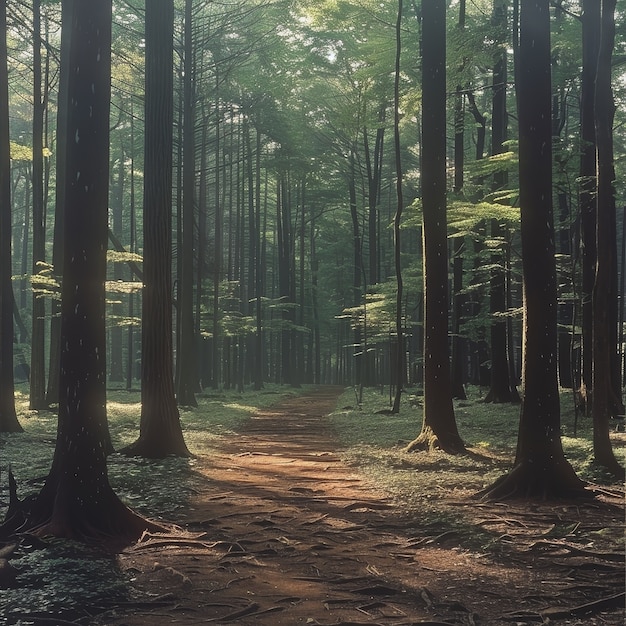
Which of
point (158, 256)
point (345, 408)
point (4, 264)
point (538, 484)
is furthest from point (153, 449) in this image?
point (345, 408)

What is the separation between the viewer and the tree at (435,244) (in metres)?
12.2

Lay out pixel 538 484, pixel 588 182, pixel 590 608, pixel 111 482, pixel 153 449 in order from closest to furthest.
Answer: pixel 590 608, pixel 538 484, pixel 111 482, pixel 153 449, pixel 588 182

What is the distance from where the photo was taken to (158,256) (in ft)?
39.3

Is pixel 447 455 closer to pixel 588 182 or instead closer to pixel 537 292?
pixel 537 292

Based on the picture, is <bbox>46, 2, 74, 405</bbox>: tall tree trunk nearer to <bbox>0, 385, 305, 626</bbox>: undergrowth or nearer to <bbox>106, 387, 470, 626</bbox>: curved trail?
<bbox>0, 385, 305, 626</bbox>: undergrowth

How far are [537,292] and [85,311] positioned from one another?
5525 mm

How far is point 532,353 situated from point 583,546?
2.94m

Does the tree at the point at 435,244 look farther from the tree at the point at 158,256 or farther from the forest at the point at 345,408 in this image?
the tree at the point at 158,256

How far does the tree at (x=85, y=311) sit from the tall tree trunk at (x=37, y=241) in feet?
38.1

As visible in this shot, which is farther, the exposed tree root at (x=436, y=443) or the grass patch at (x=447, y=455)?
the exposed tree root at (x=436, y=443)

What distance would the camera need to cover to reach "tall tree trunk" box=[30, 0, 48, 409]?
1767cm

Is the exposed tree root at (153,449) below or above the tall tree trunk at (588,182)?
below

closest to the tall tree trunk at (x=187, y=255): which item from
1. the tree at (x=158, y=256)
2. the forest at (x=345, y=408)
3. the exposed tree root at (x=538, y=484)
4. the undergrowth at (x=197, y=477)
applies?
the forest at (x=345, y=408)

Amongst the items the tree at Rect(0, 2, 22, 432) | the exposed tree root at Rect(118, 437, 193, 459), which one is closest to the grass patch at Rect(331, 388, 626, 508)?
the exposed tree root at Rect(118, 437, 193, 459)
